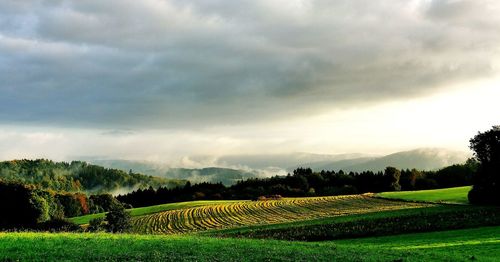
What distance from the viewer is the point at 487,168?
101m

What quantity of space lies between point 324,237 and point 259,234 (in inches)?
435

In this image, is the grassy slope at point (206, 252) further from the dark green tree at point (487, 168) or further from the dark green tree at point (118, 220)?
the dark green tree at point (487, 168)

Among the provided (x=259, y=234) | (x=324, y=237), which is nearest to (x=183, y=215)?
(x=259, y=234)

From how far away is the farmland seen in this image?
10538cm

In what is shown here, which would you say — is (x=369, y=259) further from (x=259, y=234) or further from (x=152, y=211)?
(x=152, y=211)

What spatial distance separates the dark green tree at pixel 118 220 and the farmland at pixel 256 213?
9579 mm

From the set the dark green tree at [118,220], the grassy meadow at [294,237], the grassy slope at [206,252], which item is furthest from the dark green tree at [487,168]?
the dark green tree at [118,220]

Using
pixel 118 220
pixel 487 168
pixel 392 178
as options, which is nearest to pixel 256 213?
pixel 118 220

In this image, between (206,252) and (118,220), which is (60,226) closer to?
(118,220)

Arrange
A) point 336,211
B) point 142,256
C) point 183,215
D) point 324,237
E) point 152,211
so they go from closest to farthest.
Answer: point 142,256, point 324,237, point 336,211, point 183,215, point 152,211

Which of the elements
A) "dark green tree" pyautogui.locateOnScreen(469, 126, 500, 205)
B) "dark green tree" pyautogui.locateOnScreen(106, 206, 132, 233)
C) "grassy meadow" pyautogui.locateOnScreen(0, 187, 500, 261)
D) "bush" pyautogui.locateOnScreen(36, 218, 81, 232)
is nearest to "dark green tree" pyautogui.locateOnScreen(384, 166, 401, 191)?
"grassy meadow" pyautogui.locateOnScreen(0, 187, 500, 261)

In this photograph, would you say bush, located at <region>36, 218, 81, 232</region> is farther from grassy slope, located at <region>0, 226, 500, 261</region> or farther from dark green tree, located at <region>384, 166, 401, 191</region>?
dark green tree, located at <region>384, 166, 401, 191</region>

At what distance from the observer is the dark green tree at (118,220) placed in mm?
91800

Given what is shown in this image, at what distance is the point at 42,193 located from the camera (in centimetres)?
12988
